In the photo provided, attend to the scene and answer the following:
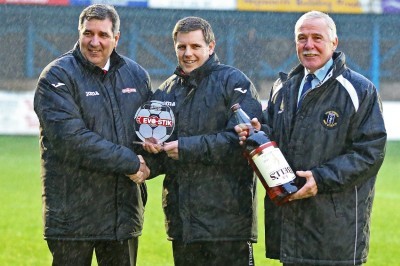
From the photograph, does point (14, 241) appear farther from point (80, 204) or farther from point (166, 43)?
point (166, 43)

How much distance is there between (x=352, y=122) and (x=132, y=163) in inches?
48.6

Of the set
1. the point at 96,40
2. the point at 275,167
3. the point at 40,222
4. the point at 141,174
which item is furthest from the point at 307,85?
the point at 40,222

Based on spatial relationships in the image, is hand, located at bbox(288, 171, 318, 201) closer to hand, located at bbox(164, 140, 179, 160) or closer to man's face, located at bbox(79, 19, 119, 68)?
hand, located at bbox(164, 140, 179, 160)

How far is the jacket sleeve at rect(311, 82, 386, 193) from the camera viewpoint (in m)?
4.76

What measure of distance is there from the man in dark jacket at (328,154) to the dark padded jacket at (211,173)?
415 millimetres

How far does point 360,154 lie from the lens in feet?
15.7

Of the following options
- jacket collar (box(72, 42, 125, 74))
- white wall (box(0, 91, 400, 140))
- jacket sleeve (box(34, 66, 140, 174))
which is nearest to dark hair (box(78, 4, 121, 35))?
jacket collar (box(72, 42, 125, 74))

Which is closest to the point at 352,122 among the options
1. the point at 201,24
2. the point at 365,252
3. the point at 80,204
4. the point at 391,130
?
the point at 365,252

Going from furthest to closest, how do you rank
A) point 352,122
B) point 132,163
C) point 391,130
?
1. point 391,130
2. point 132,163
3. point 352,122

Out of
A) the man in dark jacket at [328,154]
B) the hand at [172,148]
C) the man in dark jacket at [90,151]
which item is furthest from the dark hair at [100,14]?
the man in dark jacket at [328,154]

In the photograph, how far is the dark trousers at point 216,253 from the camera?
534cm

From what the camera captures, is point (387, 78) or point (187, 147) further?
point (387, 78)

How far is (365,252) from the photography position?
492 cm

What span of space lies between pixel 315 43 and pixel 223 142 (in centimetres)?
77
